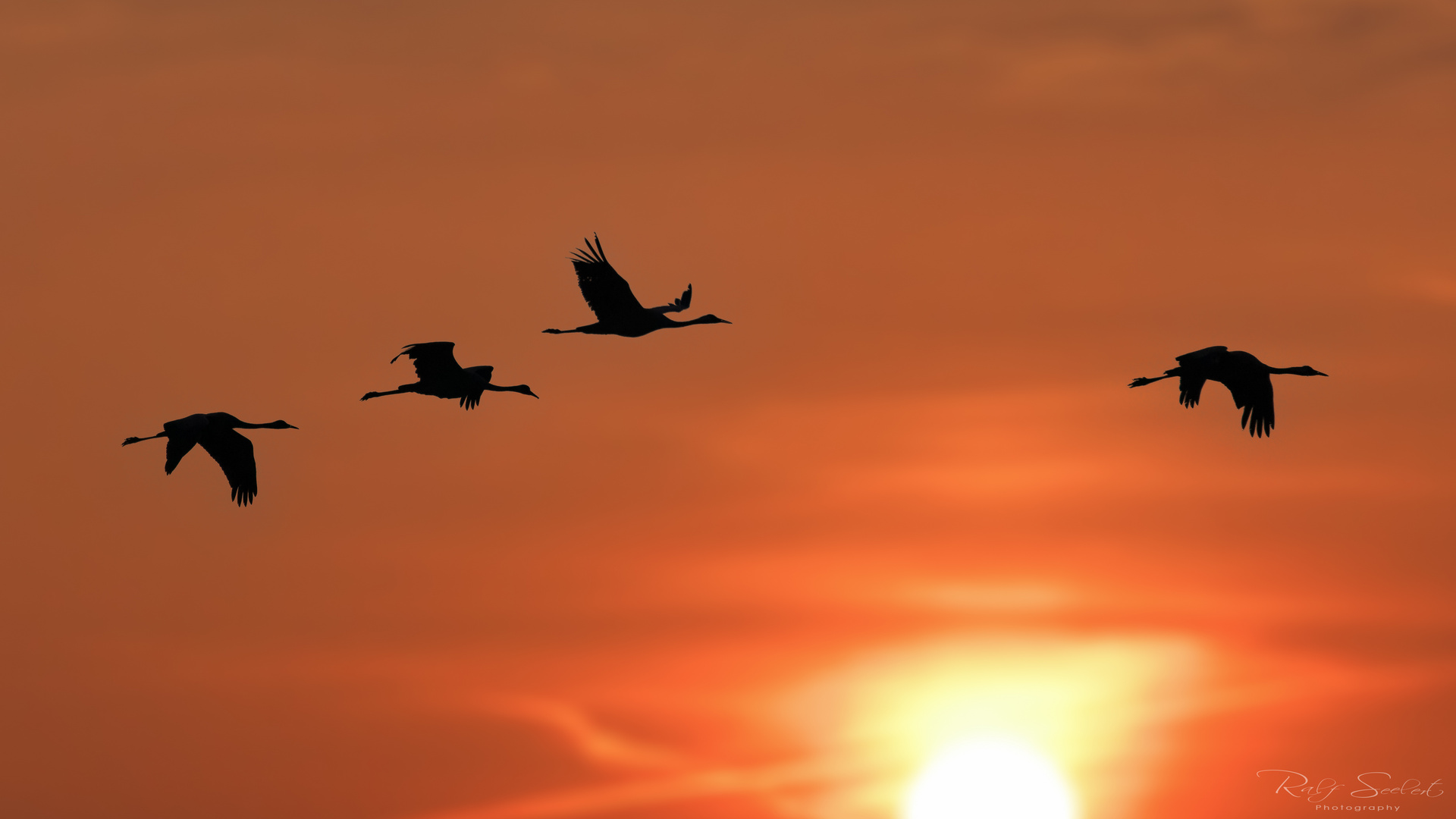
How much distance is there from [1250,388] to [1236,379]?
318 millimetres

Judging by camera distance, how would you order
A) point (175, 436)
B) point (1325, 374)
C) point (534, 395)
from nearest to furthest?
point (175, 436) → point (1325, 374) → point (534, 395)

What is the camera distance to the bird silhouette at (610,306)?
151ft

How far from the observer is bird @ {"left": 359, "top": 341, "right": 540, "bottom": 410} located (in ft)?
146

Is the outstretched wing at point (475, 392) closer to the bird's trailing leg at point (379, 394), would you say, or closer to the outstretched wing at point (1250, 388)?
the bird's trailing leg at point (379, 394)

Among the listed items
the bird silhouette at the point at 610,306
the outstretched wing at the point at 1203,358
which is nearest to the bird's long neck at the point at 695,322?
the bird silhouette at the point at 610,306

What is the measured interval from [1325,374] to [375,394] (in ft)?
63.3

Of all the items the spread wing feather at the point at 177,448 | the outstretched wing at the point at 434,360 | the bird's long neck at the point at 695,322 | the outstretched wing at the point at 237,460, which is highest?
the bird's long neck at the point at 695,322

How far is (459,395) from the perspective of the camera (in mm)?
46781

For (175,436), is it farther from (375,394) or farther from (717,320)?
(717,320)

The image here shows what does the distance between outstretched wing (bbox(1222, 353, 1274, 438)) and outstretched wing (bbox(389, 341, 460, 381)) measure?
14909mm

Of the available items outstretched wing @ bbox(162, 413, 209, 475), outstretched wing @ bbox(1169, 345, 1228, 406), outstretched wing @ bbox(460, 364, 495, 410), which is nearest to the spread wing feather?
outstretched wing @ bbox(162, 413, 209, 475)

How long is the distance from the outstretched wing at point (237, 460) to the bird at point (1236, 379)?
59.1 ft

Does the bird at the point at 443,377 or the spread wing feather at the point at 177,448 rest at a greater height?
the bird at the point at 443,377

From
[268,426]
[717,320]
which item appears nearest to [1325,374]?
[717,320]
